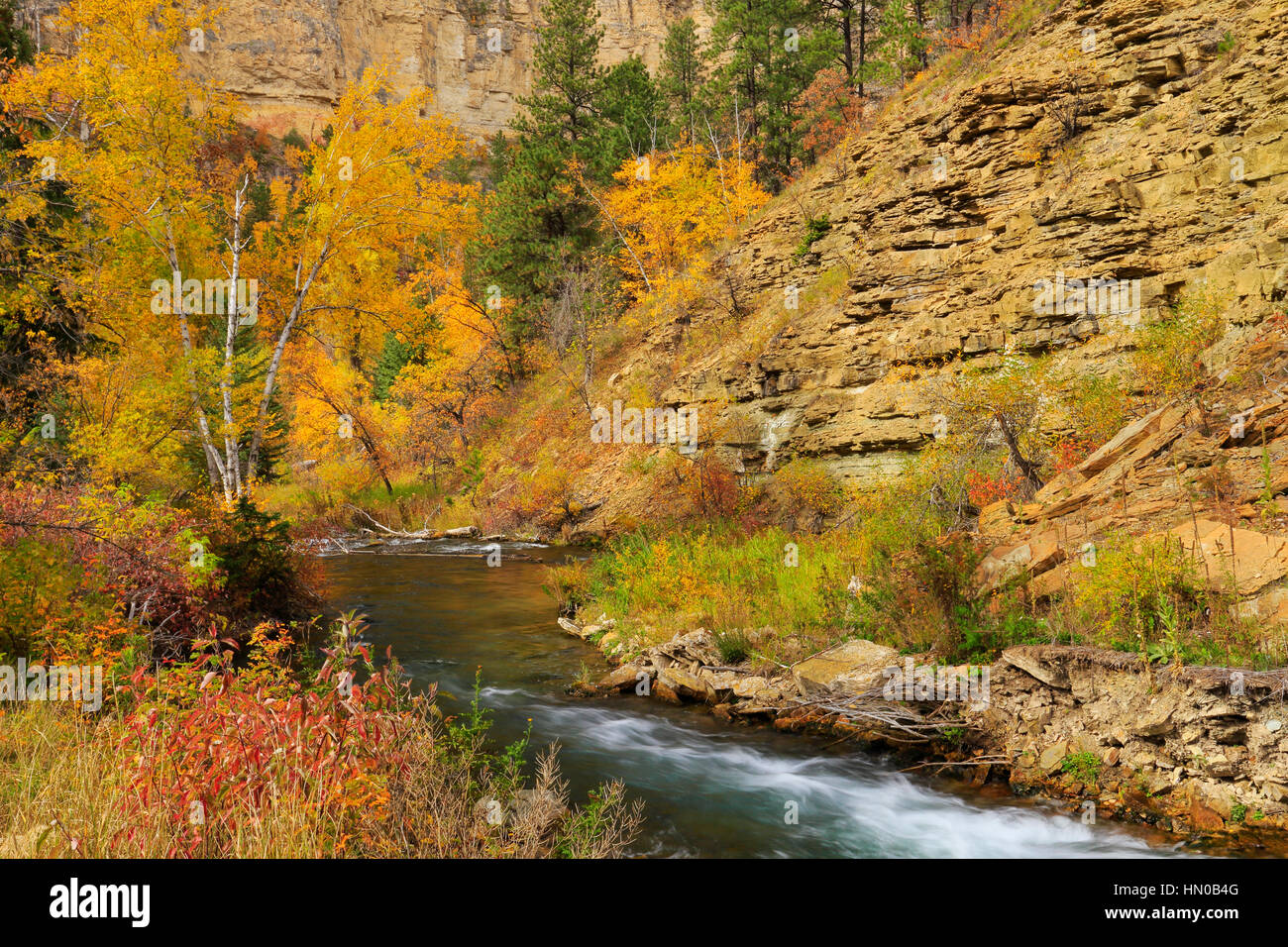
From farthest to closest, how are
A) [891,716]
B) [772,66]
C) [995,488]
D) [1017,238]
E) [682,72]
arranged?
[682,72] → [772,66] → [1017,238] → [995,488] → [891,716]

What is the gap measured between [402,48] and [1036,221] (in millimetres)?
93123

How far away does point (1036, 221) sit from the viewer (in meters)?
14.2

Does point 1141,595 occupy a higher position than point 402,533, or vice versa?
point 402,533

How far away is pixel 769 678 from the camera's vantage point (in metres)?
8.14

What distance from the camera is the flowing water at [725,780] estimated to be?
5.38 metres

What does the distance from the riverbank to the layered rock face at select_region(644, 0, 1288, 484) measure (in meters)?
7.56

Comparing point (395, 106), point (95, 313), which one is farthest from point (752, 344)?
point (95, 313)

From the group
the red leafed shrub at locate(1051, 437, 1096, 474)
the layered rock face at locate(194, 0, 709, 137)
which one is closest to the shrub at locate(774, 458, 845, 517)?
the red leafed shrub at locate(1051, 437, 1096, 474)

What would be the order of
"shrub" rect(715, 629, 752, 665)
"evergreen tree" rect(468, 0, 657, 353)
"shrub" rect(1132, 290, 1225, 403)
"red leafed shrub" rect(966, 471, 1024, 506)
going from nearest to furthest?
"shrub" rect(715, 629, 752, 665)
"shrub" rect(1132, 290, 1225, 403)
"red leafed shrub" rect(966, 471, 1024, 506)
"evergreen tree" rect(468, 0, 657, 353)

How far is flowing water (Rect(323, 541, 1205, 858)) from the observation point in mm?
5383

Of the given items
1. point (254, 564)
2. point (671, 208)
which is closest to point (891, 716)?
point (254, 564)

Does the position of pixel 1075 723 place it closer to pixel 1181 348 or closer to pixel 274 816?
pixel 274 816

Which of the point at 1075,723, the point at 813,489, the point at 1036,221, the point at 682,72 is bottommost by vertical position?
the point at 1075,723

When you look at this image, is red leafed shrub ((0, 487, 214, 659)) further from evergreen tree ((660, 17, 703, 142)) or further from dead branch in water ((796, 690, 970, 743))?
evergreen tree ((660, 17, 703, 142))
